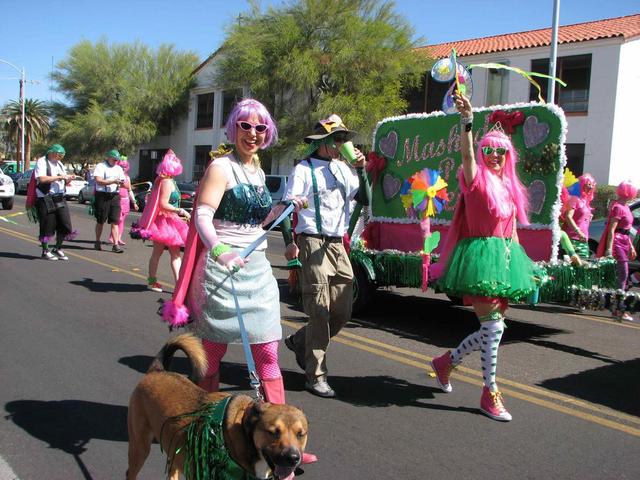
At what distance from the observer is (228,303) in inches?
128

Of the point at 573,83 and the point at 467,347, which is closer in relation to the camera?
the point at 467,347

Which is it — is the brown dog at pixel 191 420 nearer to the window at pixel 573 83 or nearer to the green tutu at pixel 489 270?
the green tutu at pixel 489 270

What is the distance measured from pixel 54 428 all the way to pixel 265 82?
84.2ft

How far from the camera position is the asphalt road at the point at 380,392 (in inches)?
143

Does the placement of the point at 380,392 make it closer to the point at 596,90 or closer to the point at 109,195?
the point at 109,195

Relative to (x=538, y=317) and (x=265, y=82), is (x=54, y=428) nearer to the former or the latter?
(x=538, y=317)

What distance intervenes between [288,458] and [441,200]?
5.51 meters

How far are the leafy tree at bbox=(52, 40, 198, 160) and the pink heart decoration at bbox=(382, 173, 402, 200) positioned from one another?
34.5 m

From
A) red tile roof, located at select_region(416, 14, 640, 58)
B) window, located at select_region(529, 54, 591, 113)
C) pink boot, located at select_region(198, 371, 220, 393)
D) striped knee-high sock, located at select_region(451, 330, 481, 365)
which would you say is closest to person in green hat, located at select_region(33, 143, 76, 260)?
striped knee-high sock, located at select_region(451, 330, 481, 365)

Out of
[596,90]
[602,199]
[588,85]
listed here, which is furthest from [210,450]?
[588,85]

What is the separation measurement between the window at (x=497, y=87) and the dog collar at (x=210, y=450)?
2479 centimetres

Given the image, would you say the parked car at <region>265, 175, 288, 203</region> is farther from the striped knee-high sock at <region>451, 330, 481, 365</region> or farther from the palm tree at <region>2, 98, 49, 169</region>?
the palm tree at <region>2, 98, 49, 169</region>

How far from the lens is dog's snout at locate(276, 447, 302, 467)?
214cm

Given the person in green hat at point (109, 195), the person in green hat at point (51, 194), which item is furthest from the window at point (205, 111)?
the person in green hat at point (51, 194)
